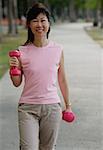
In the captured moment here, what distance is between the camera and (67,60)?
19.5 metres

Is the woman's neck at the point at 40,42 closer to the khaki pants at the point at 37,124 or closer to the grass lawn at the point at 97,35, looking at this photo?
the khaki pants at the point at 37,124

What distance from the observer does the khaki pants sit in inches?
156

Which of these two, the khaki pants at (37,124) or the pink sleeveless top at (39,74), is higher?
the pink sleeveless top at (39,74)

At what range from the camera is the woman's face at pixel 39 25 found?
4.10 metres

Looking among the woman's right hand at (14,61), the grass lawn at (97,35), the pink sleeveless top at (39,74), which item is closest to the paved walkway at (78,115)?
the pink sleeveless top at (39,74)

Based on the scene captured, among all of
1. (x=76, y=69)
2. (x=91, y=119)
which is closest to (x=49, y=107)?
(x=91, y=119)

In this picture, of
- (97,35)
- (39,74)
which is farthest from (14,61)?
(97,35)

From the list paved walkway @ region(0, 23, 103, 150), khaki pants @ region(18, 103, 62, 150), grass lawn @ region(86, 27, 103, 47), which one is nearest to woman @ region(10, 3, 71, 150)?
khaki pants @ region(18, 103, 62, 150)

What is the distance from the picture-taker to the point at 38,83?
4.03 m

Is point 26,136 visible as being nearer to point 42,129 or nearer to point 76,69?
point 42,129

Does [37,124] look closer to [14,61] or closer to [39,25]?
[14,61]

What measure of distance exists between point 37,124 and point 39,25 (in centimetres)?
74

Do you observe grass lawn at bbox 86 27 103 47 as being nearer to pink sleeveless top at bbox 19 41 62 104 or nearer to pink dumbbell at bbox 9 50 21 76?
pink sleeveless top at bbox 19 41 62 104

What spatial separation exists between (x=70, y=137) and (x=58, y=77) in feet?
9.38
